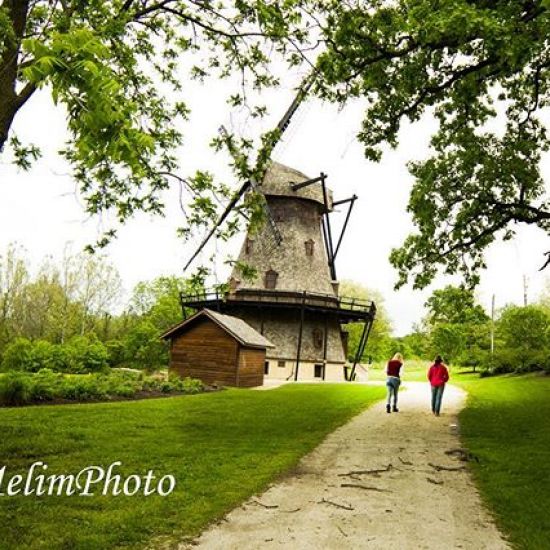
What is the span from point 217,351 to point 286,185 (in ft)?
50.9

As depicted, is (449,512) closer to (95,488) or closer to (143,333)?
(95,488)

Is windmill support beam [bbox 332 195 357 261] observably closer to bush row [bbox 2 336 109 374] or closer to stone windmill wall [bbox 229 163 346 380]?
stone windmill wall [bbox 229 163 346 380]

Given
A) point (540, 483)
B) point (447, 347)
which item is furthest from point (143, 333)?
point (540, 483)

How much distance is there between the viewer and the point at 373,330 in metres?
66.9

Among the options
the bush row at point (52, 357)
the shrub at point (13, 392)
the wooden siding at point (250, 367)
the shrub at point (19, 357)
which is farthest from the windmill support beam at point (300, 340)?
the shrub at point (13, 392)

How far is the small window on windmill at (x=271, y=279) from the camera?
3769 centimetres

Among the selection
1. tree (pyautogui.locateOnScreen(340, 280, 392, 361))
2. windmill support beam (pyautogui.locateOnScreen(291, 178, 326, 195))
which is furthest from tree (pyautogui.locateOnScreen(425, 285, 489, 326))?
tree (pyautogui.locateOnScreen(340, 280, 392, 361))

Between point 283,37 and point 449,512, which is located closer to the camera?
point 449,512

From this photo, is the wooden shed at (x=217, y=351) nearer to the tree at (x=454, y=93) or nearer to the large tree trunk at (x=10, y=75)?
the tree at (x=454, y=93)

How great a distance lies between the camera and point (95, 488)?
7.45m

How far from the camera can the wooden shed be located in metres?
29.9

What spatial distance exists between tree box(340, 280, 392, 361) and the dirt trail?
173ft

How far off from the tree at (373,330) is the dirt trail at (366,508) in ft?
173

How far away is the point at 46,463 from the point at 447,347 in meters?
54.3
